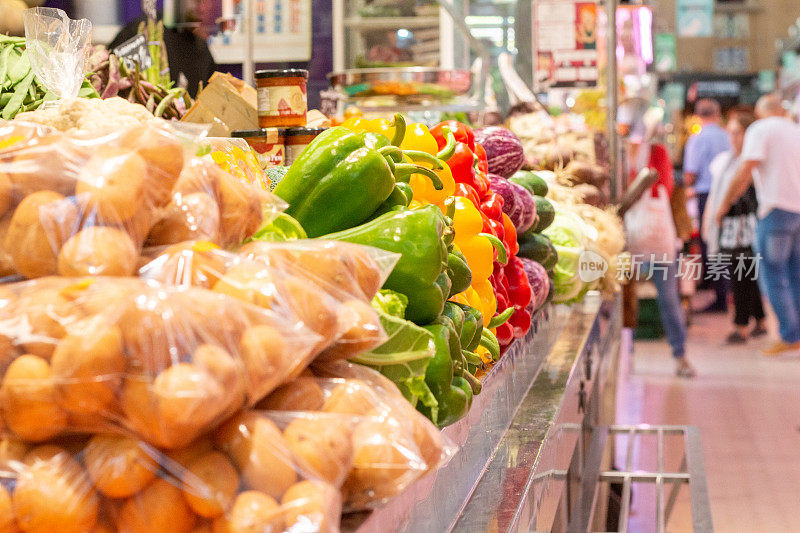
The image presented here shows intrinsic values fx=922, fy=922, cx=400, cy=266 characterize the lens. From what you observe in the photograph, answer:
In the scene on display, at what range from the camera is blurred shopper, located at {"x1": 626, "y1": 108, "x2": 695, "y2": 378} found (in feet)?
18.8

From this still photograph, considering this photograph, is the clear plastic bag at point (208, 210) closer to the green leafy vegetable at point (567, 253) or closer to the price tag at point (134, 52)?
the price tag at point (134, 52)

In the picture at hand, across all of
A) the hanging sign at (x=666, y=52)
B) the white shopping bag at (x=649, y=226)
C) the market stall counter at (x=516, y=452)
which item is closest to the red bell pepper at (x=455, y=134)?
the market stall counter at (x=516, y=452)

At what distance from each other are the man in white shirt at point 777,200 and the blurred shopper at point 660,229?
98cm

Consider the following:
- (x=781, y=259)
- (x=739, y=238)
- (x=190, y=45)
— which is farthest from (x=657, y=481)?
(x=739, y=238)

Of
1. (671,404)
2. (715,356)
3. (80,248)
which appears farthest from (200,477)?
(715,356)

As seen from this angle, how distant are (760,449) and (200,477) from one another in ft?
15.0

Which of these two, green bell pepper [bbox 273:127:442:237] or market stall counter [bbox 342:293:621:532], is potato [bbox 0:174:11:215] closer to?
market stall counter [bbox 342:293:621:532]

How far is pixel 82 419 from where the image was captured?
2.31 feet

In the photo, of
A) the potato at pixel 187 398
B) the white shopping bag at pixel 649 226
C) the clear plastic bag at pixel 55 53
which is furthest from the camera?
the white shopping bag at pixel 649 226

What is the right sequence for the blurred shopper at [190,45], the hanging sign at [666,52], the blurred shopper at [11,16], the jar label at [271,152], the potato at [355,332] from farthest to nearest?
the hanging sign at [666,52] → the blurred shopper at [190,45] → the blurred shopper at [11,16] → the jar label at [271,152] → the potato at [355,332]

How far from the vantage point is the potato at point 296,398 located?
0.81m

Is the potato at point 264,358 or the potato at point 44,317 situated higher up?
the potato at point 44,317

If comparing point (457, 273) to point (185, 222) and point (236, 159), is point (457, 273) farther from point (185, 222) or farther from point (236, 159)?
point (185, 222)

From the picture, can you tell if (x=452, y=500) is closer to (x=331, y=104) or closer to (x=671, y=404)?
(x=331, y=104)
